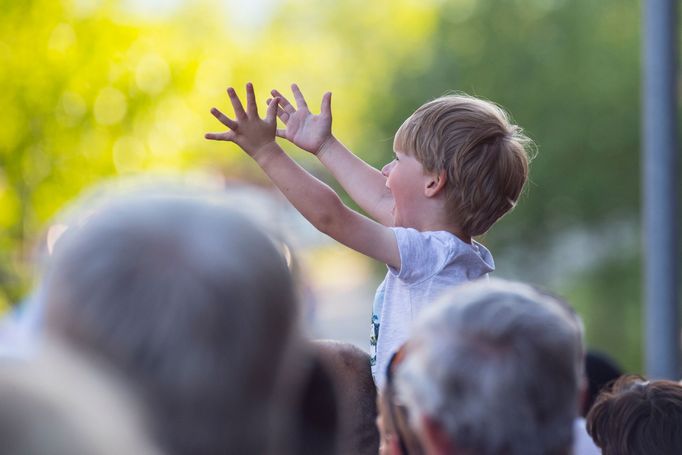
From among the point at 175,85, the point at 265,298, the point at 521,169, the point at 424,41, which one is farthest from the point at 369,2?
the point at 265,298

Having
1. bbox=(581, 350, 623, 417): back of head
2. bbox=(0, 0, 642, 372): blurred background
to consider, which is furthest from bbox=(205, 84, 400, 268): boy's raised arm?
bbox=(0, 0, 642, 372): blurred background

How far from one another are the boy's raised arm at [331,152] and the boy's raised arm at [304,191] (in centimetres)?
15

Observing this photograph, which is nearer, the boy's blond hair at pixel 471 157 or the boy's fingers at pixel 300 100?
the boy's blond hair at pixel 471 157

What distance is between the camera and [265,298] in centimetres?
130

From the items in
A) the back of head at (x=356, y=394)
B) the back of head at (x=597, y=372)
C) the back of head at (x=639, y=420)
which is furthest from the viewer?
the back of head at (x=597, y=372)

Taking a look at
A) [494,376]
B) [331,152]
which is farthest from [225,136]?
[494,376]

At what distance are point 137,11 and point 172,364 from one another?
12.9 metres

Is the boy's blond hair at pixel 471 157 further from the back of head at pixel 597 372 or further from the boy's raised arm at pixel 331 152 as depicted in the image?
the back of head at pixel 597 372

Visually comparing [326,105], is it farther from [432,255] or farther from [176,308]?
[176,308]

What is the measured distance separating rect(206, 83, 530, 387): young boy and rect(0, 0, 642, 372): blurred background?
9296mm

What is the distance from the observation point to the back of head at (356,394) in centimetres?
263

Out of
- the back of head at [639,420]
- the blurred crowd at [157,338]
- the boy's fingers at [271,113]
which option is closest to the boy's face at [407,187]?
the boy's fingers at [271,113]

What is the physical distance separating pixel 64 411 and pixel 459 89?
11.9 metres

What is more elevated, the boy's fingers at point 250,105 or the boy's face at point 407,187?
the boy's fingers at point 250,105
